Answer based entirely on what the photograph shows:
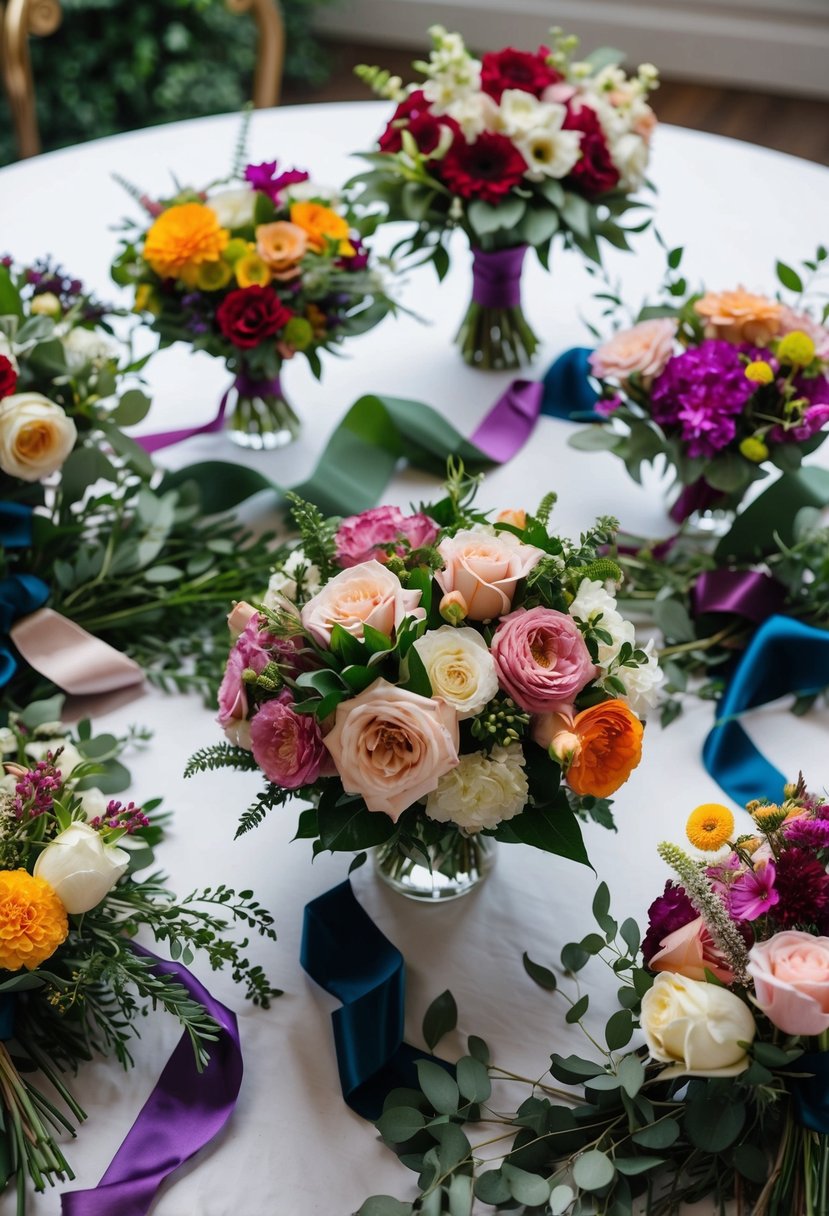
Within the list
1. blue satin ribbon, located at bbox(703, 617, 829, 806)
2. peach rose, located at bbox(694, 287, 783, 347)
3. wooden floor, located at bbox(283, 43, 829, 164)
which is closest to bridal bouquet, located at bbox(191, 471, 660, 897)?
blue satin ribbon, located at bbox(703, 617, 829, 806)

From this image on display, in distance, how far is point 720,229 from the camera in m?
1.90

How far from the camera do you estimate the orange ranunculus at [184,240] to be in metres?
1.35

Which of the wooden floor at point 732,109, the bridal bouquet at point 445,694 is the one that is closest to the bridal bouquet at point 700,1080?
the bridal bouquet at point 445,694

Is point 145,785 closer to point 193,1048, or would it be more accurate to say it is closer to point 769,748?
point 193,1048

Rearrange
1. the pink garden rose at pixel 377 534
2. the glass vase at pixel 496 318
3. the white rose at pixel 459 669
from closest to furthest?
the white rose at pixel 459 669 → the pink garden rose at pixel 377 534 → the glass vase at pixel 496 318

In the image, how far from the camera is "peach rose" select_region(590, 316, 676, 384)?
1.27m

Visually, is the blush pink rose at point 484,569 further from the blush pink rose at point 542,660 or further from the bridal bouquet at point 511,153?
the bridal bouquet at point 511,153

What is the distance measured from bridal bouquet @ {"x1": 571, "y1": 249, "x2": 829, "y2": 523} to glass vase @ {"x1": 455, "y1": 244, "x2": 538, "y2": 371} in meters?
0.31

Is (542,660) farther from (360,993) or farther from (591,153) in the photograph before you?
(591,153)

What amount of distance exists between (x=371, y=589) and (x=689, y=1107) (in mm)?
405

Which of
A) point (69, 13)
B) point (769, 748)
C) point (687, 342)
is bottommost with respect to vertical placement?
point (69, 13)

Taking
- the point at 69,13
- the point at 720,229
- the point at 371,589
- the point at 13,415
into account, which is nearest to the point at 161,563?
the point at 13,415

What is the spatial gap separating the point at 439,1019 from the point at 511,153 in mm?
1054

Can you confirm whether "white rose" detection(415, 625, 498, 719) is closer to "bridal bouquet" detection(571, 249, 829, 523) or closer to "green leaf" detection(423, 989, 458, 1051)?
"green leaf" detection(423, 989, 458, 1051)
